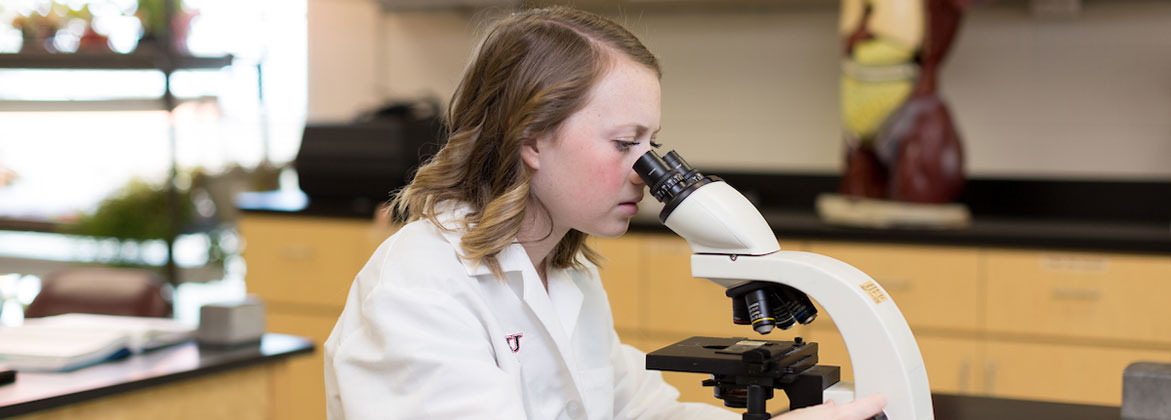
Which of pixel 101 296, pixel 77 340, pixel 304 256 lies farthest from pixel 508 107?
pixel 304 256

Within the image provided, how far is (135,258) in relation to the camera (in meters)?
3.75

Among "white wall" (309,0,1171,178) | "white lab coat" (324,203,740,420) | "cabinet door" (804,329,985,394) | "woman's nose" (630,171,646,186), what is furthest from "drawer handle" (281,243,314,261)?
"woman's nose" (630,171,646,186)

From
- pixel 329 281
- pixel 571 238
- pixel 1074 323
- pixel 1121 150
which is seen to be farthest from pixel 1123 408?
pixel 329 281

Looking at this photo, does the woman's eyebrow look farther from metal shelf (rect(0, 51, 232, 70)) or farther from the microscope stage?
metal shelf (rect(0, 51, 232, 70))

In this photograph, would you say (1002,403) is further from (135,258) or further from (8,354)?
(135,258)

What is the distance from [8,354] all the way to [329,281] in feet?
4.71

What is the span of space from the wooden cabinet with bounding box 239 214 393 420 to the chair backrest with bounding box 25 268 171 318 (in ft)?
2.70

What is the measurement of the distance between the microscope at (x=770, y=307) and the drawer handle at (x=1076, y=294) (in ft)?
5.31

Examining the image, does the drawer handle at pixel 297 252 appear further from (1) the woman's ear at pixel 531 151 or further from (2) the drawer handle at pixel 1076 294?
(1) the woman's ear at pixel 531 151

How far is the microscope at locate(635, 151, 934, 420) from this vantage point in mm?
996

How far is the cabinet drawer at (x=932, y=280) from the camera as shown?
8.25ft

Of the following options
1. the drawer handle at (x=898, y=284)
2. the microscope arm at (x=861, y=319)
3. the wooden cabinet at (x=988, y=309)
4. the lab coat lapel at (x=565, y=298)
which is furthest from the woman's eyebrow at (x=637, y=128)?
the drawer handle at (x=898, y=284)

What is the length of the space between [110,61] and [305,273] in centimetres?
108

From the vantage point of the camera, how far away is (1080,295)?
96.1 inches
